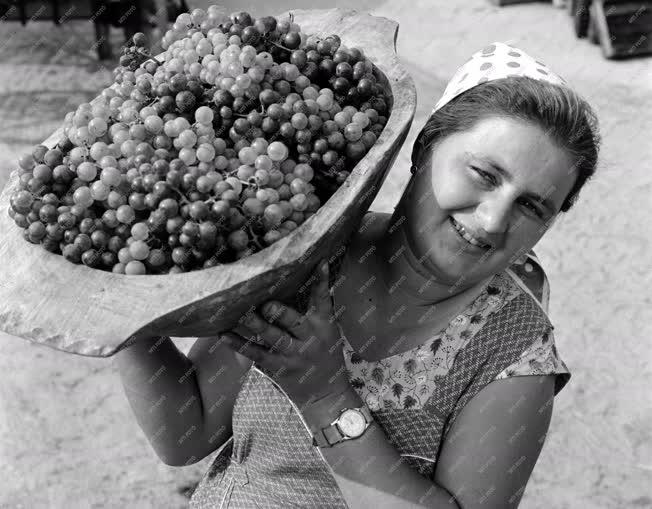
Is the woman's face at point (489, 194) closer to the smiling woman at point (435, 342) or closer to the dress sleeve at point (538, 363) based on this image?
the smiling woman at point (435, 342)

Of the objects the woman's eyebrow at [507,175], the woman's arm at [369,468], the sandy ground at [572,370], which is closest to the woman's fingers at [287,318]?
the woman's arm at [369,468]

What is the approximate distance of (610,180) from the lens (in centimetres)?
405

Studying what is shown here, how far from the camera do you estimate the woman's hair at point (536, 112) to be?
1.25 meters

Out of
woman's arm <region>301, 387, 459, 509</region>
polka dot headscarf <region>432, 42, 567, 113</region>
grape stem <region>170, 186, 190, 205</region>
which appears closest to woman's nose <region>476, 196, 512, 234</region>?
polka dot headscarf <region>432, 42, 567, 113</region>

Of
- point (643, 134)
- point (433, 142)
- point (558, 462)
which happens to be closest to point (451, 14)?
point (643, 134)

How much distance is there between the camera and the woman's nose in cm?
125

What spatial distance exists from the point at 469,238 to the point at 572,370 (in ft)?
6.84

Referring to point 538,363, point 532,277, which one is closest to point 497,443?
point 538,363

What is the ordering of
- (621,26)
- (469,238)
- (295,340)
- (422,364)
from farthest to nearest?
(621,26), (422,364), (469,238), (295,340)

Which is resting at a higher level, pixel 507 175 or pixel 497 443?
pixel 507 175

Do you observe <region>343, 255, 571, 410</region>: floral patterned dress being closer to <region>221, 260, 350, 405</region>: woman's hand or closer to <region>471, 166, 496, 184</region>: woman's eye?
<region>221, 260, 350, 405</region>: woman's hand

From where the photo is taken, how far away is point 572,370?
10.2 ft

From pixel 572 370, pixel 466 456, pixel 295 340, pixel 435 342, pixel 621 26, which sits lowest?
pixel 572 370

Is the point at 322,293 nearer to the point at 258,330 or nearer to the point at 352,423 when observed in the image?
the point at 258,330
